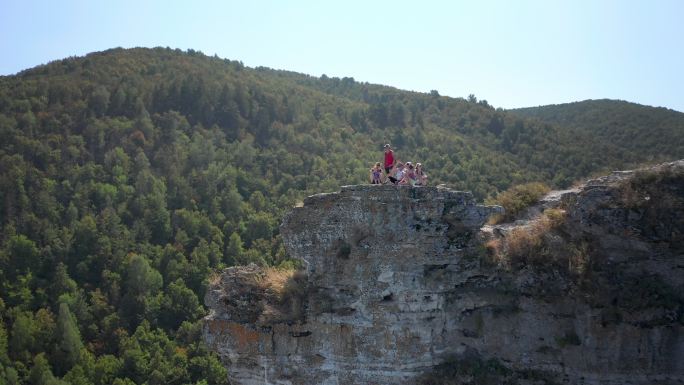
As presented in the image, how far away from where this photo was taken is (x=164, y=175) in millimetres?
59625

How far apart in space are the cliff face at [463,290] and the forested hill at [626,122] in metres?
26.4

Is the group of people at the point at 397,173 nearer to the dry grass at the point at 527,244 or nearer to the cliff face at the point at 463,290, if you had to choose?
the cliff face at the point at 463,290

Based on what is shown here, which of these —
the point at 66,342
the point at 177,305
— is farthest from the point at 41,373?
the point at 177,305

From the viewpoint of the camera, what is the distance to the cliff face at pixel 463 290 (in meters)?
11.8

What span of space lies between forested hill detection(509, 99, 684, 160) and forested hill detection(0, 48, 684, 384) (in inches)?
23.7

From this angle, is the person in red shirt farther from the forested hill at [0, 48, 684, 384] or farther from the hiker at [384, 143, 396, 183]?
the forested hill at [0, 48, 684, 384]

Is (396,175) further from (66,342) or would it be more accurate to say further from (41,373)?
(66,342)

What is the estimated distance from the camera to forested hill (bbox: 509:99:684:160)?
140ft

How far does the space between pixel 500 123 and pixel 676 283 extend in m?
53.7

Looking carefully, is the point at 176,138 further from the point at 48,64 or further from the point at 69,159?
the point at 48,64

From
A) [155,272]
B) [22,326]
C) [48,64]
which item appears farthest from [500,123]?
[48,64]

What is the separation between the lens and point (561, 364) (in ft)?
39.2

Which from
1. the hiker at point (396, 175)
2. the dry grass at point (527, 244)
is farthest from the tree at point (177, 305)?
the dry grass at point (527, 244)

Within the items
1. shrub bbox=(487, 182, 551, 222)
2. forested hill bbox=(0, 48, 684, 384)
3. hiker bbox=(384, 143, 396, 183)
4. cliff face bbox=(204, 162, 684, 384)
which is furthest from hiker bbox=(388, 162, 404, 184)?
forested hill bbox=(0, 48, 684, 384)
